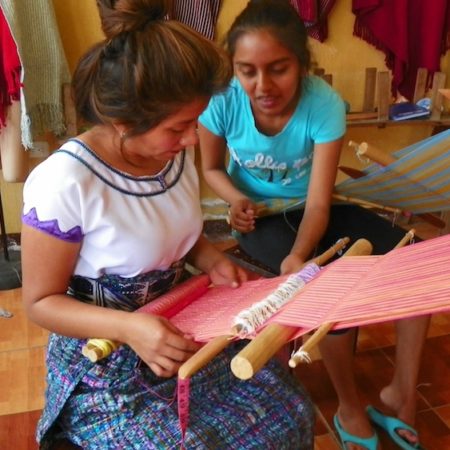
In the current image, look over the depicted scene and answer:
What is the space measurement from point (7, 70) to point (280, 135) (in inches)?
46.4

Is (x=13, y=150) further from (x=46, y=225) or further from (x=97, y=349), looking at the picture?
(x=97, y=349)

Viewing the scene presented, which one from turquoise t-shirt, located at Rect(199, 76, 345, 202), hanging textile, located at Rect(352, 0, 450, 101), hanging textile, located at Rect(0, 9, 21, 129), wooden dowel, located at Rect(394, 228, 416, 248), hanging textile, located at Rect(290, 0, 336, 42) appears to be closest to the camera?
wooden dowel, located at Rect(394, 228, 416, 248)

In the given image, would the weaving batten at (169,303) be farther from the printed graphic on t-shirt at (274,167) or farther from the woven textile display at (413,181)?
the woven textile display at (413,181)

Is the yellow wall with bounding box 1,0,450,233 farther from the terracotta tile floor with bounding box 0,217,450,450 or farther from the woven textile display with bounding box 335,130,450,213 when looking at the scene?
the woven textile display with bounding box 335,130,450,213

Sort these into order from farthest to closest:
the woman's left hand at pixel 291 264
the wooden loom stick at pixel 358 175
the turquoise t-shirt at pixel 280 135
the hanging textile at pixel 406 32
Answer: the hanging textile at pixel 406 32 < the wooden loom stick at pixel 358 175 < the turquoise t-shirt at pixel 280 135 < the woman's left hand at pixel 291 264

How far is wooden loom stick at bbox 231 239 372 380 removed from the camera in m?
0.73

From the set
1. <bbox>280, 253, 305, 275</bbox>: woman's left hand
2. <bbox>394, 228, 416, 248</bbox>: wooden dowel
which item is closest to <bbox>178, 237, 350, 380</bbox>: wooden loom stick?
<bbox>394, 228, 416, 248</bbox>: wooden dowel

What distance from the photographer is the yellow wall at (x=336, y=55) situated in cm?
258

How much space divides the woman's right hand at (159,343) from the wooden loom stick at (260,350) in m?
0.14

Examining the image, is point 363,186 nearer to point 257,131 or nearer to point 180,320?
point 257,131

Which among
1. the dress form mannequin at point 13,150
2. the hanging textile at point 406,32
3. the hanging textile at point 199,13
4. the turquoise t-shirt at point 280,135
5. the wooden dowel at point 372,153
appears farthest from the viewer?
the hanging textile at point 406,32

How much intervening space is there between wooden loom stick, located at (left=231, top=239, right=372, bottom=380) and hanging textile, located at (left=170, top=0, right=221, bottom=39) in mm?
2029

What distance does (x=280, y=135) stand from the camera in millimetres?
1654

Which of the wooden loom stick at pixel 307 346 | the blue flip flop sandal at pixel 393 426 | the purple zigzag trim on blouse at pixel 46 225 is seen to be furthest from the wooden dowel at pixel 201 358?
the blue flip flop sandal at pixel 393 426
